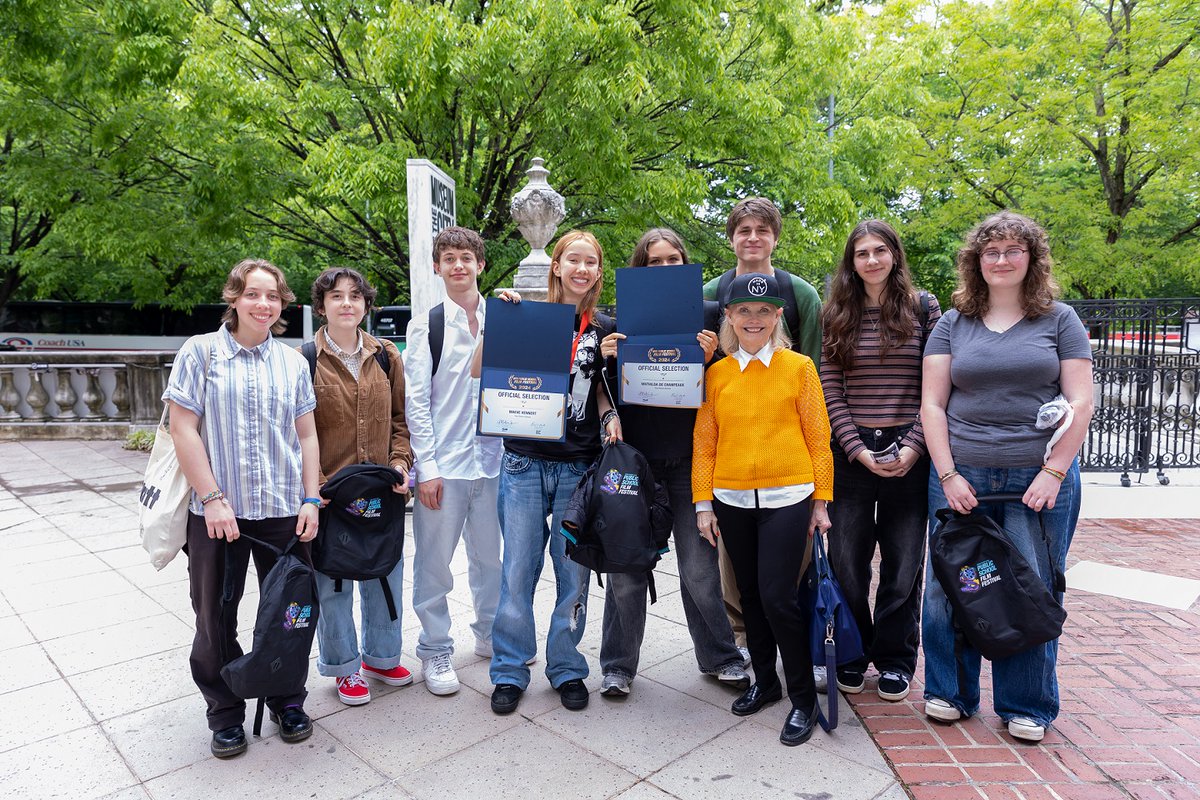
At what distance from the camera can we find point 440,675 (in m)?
3.78

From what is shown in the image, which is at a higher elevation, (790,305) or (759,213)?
(759,213)

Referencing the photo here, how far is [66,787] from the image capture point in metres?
3.02

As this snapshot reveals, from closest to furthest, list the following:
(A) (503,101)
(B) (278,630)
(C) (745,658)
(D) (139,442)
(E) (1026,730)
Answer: (B) (278,630) < (E) (1026,730) < (C) (745,658) < (A) (503,101) < (D) (139,442)

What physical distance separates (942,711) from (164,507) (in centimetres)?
321

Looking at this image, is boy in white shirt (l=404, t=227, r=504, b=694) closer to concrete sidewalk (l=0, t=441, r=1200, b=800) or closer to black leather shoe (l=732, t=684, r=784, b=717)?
concrete sidewalk (l=0, t=441, r=1200, b=800)

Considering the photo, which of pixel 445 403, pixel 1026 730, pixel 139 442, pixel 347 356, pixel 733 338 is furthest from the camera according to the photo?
pixel 139 442

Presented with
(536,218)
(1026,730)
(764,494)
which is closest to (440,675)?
(764,494)

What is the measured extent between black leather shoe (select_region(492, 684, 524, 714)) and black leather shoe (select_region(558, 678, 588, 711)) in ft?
0.62

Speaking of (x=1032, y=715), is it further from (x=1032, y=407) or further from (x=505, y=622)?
(x=505, y=622)

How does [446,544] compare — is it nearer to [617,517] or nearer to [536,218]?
[617,517]

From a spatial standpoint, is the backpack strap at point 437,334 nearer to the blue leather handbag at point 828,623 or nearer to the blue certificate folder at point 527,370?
→ the blue certificate folder at point 527,370

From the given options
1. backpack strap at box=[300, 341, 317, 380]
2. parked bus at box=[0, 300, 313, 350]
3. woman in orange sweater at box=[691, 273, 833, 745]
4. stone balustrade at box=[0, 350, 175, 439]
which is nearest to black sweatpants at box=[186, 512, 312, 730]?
backpack strap at box=[300, 341, 317, 380]

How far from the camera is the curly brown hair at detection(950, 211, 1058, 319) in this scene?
127 inches

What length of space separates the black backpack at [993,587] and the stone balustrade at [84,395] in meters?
11.5
